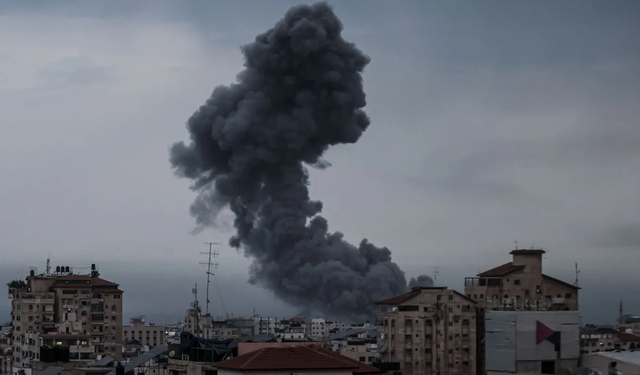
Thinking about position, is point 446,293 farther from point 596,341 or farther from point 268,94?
point 268,94

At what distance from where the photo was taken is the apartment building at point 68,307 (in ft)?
381

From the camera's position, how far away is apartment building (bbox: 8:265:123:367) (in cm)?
11600

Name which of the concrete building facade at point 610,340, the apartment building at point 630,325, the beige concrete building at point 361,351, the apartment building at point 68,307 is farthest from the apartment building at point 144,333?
the beige concrete building at point 361,351

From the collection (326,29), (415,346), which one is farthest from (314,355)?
(326,29)

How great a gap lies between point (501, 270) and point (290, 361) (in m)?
44.8

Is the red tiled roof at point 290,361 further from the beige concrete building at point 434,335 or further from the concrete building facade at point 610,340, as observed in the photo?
the concrete building facade at point 610,340

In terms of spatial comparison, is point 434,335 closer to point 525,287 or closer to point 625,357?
point 525,287

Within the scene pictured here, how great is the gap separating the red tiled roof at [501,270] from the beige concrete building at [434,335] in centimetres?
444

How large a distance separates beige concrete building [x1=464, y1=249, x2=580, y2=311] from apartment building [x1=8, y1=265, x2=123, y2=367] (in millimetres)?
34982

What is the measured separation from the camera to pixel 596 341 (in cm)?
10538

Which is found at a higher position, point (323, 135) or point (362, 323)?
point (323, 135)

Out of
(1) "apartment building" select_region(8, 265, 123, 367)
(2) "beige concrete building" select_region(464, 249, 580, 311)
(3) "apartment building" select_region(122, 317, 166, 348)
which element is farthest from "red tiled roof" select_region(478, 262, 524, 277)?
(3) "apartment building" select_region(122, 317, 166, 348)

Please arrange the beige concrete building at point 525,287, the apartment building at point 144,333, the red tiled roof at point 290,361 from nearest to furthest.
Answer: the red tiled roof at point 290,361 < the beige concrete building at point 525,287 < the apartment building at point 144,333

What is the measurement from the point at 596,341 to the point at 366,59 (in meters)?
32.5
